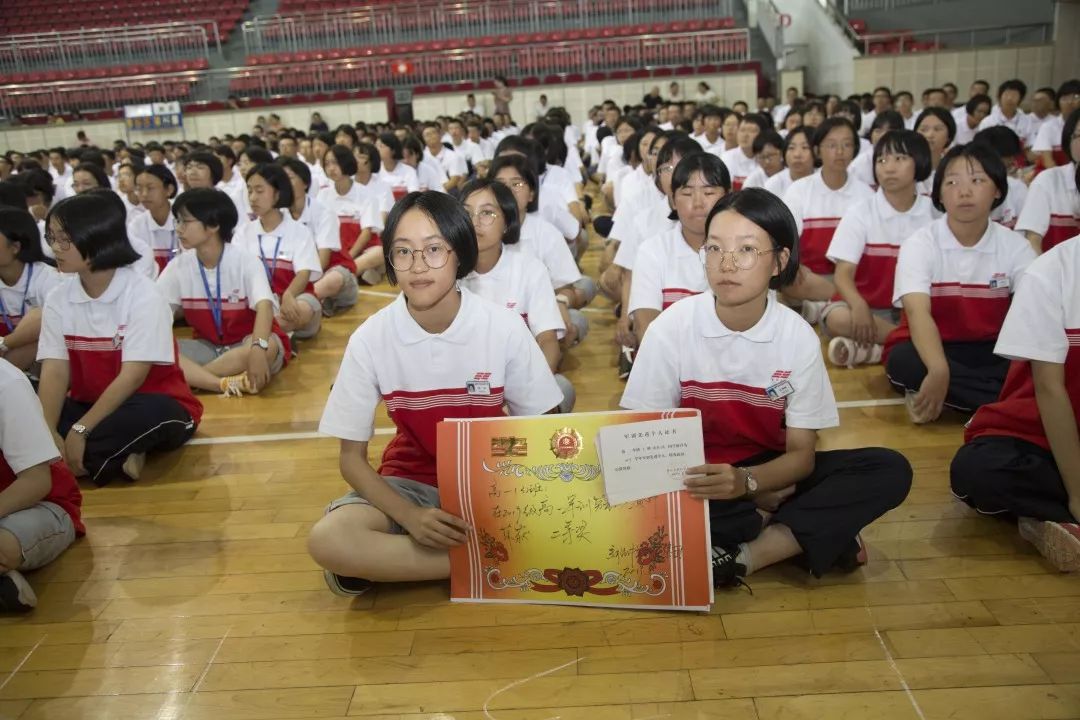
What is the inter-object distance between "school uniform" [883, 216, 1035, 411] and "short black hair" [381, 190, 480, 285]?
6.00 feet

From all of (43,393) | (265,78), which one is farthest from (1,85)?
(43,393)

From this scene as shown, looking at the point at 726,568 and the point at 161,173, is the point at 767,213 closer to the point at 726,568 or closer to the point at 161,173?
the point at 726,568

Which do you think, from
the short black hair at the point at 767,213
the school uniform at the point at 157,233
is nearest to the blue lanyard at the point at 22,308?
the school uniform at the point at 157,233

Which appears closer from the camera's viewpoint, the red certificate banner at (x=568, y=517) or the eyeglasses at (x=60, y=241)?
the red certificate banner at (x=568, y=517)

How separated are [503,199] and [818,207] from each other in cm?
200

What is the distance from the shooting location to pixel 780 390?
7.19 ft

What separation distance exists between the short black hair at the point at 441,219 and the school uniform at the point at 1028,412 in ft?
4.55

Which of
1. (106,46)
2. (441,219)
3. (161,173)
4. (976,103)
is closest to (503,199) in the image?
(441,219)

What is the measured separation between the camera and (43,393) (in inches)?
123

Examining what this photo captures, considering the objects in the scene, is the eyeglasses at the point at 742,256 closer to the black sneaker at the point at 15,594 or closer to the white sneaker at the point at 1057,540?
the white sneaker at the point at 1057,540

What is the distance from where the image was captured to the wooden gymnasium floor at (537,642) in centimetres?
183

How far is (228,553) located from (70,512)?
20.4 inches

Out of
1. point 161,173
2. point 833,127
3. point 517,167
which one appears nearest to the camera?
point 517,167

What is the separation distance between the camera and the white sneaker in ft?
7.08
